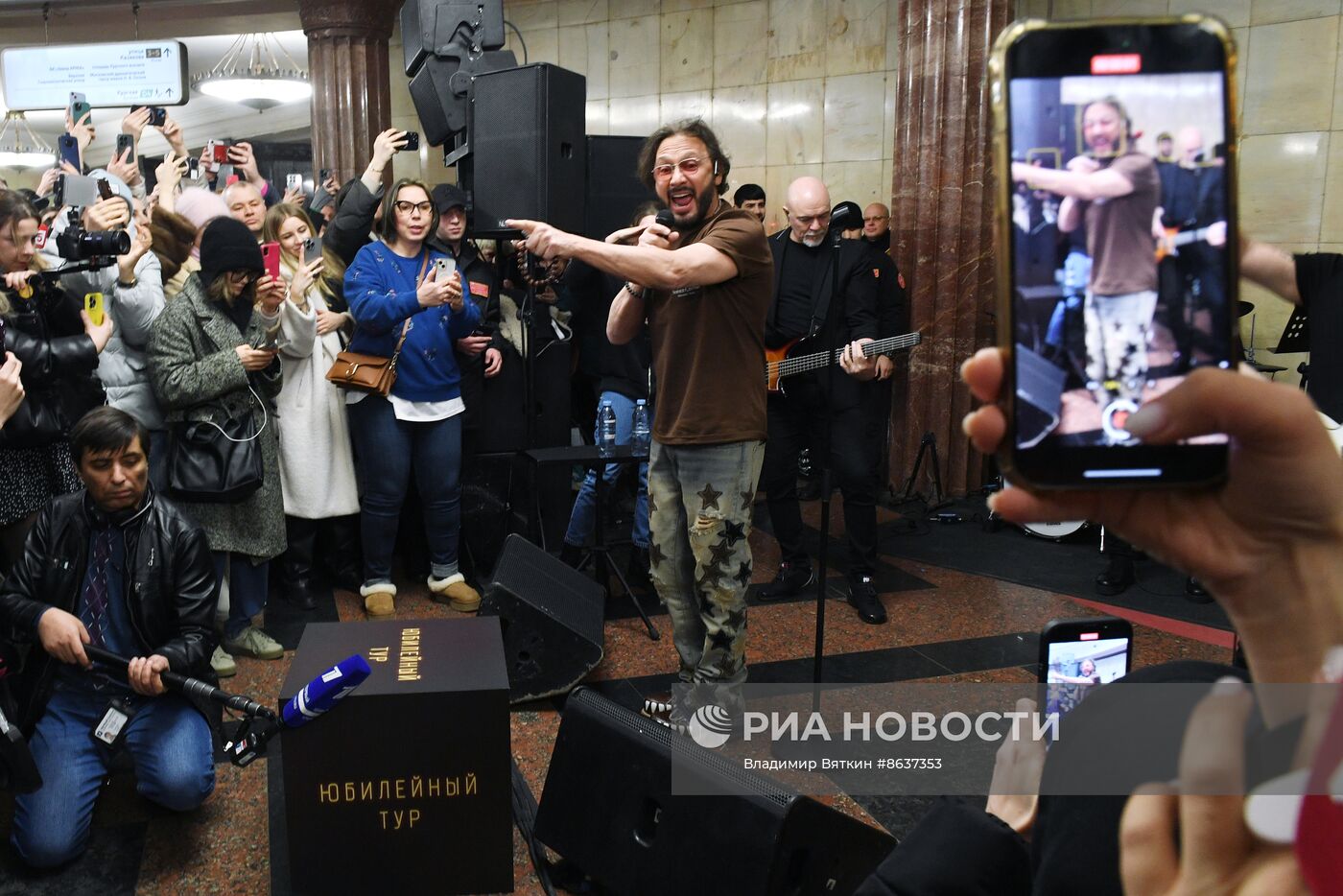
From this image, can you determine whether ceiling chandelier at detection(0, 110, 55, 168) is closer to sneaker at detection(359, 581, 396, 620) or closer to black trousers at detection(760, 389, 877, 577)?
sneaker at detection(359, 581, 396, 620)

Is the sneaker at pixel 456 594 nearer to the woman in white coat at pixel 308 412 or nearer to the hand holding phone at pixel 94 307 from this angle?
the woman in white coat at pixel 308 412

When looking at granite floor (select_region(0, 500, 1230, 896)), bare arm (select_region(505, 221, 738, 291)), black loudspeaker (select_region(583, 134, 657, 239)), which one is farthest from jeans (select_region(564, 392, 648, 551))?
bare arm (select_region(505, 221, 738, 291))

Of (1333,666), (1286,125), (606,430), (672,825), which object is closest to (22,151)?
(606,430)

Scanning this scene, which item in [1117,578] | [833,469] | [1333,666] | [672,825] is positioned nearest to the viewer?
[1333,666]

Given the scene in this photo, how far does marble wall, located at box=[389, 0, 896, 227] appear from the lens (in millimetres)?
7684

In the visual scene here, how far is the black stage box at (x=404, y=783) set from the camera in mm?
2385

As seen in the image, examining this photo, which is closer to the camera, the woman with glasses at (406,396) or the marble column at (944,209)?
the woman with glasses at (406,396)

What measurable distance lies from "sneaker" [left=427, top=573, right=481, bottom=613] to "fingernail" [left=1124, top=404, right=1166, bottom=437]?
4.08 meters

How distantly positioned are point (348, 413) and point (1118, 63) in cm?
417

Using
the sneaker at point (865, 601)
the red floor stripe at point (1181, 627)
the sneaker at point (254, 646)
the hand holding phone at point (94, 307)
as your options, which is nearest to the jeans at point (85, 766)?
the sneaker at point (254, 646)

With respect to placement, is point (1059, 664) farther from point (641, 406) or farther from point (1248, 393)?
point (641, 406)

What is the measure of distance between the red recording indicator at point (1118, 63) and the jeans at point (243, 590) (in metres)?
→ 3.83

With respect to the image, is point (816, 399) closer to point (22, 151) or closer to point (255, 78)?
point (255, 78)

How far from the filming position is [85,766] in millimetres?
2830
